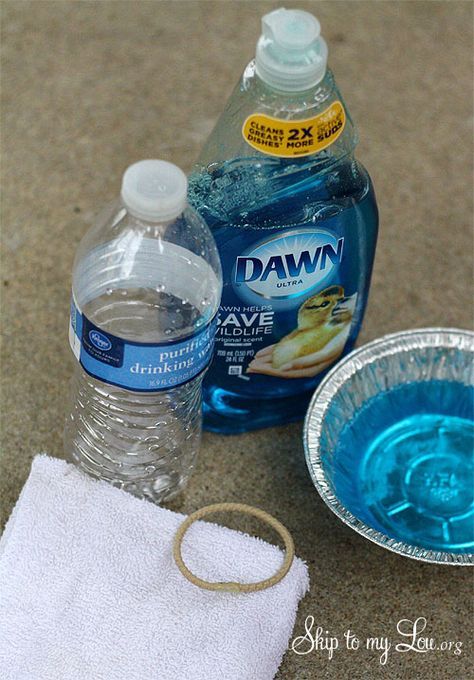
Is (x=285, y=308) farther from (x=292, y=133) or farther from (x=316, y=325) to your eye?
(x=292, y=133)

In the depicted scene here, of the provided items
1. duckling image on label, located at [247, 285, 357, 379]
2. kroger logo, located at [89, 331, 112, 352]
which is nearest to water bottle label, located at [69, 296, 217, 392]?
kroger logo, located at [89, 331, 112, 352]

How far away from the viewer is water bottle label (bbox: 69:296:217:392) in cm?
78

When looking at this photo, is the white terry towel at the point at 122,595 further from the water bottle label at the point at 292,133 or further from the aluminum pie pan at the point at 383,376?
the water bottle label at the point at 292,133

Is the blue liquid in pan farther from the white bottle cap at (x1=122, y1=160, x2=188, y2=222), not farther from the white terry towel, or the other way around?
the white bottle cap at (x1=122, y1=160, x2=188, y2=222)

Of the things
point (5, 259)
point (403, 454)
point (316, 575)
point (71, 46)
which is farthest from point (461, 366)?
point (71, 46)

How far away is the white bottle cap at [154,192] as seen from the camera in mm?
751

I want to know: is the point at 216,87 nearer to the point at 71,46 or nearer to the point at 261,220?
the point at 71,46

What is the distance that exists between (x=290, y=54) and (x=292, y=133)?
0.19ft

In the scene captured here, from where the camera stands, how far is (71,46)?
4.41ft

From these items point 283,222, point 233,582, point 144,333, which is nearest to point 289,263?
point 283,222

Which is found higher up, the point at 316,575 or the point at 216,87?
the point at 216,87

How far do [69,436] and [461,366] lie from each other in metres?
0.38

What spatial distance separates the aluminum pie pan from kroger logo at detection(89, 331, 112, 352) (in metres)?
0.22

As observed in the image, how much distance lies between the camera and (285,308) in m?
0.91
